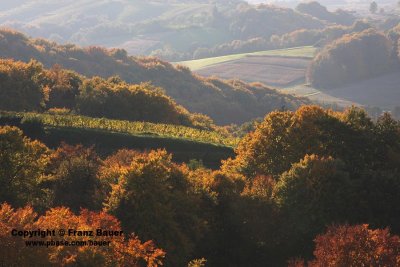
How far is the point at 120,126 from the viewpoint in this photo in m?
73.9

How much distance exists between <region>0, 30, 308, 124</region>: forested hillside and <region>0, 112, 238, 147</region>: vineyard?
99.7 meters

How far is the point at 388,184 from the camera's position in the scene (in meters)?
49.1

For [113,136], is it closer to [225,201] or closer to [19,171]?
[19,171]

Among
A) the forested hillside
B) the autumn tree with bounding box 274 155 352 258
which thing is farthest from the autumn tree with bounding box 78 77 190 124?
the forested hillside

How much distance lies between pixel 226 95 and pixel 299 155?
5385 inches

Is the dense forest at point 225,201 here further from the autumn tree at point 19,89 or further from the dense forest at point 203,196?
the autumn tree at point 19,89

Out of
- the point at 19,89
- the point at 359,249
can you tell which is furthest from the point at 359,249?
the point at 19,89

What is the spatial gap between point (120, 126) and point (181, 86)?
120160mm

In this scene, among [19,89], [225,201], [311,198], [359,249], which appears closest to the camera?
[359,249]

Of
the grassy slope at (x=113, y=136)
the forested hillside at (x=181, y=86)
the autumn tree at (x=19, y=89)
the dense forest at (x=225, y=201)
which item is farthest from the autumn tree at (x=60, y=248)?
the forested hillside at (x=181, y=86)

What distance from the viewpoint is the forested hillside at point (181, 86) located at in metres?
179

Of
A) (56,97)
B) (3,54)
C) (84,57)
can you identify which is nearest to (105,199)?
(56,97)

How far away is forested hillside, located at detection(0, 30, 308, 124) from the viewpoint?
589 feet

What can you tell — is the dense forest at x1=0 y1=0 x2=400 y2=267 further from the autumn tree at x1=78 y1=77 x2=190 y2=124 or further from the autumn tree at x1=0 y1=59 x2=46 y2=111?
the autumn tree at x1=78 y1=77 x2=190 y2=124
